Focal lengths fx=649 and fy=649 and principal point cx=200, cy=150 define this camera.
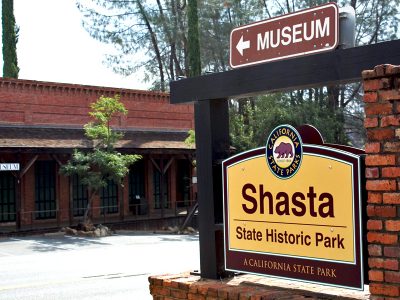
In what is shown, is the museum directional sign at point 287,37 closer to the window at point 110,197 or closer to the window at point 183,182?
the window at point 110,197

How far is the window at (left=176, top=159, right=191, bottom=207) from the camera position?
33906mm

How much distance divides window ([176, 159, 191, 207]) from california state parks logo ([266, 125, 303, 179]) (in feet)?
93.6

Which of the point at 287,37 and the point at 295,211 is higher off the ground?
the point at 287,37

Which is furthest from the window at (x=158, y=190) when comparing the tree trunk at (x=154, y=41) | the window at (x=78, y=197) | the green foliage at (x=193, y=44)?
the tree trunk at (x=154, y=41)

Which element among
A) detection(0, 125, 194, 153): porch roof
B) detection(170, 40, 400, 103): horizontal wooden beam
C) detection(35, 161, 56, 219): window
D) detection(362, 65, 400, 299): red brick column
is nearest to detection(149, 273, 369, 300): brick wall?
detection(362, 65, 400, 299): red brick column

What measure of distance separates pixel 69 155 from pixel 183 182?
852cm

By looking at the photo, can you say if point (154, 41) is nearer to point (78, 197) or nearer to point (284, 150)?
point (78, 197)

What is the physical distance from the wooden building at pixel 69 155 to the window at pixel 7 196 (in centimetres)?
4

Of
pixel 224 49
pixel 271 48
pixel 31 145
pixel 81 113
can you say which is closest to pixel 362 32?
pixel 224 49

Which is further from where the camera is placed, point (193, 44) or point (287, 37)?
point (193, 44)

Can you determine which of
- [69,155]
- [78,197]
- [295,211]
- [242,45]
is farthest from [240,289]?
[78,197]

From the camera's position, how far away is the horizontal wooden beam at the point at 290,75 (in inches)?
181

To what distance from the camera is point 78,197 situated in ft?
93.9

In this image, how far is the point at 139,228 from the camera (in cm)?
2828
